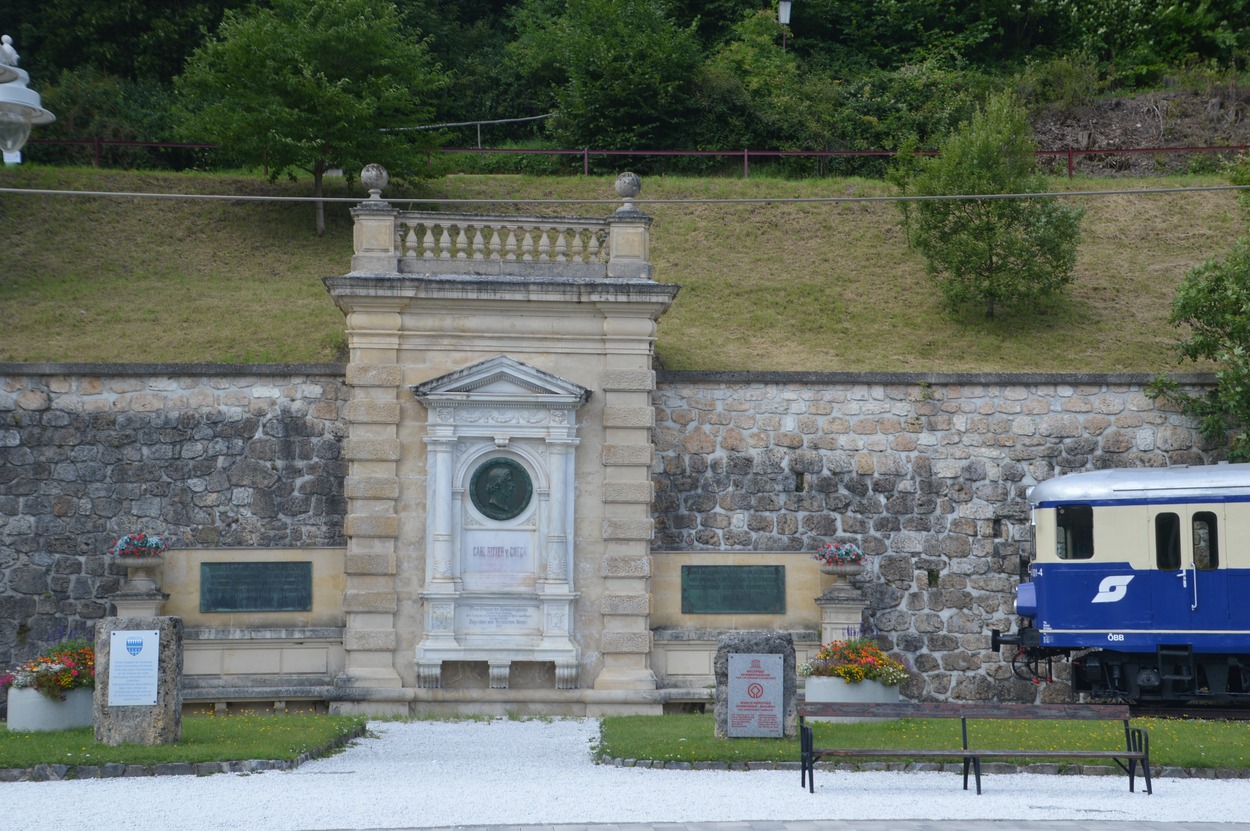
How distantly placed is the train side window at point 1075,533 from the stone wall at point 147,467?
9.42 metres

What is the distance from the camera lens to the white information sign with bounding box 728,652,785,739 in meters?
13.9

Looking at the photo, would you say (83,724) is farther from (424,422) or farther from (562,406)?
(562,406)

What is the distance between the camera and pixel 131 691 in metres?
13.4

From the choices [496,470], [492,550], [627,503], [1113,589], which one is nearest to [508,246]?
[496,470]

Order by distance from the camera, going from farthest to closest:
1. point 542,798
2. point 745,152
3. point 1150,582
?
point 745,152 → point 1150,582 → point 542,798

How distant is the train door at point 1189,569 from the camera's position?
17234mm

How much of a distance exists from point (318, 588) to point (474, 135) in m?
26.5

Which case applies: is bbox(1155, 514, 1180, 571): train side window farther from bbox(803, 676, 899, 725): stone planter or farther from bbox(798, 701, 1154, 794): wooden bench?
bbox(798, 701, 1154, 794): wooden bench

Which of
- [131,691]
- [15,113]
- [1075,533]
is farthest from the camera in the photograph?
[1075,533]

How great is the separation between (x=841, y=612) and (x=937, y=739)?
419 centimetres

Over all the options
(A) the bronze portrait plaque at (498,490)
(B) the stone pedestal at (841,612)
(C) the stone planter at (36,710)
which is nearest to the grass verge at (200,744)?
(C) the stone planter at (36,710)

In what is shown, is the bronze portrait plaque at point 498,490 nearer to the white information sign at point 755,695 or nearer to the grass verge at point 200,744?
the grass verge at point 200,744

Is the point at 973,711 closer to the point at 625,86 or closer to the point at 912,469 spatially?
the point at 912,469

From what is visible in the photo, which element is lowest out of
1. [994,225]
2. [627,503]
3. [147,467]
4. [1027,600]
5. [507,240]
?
[1027,600]
